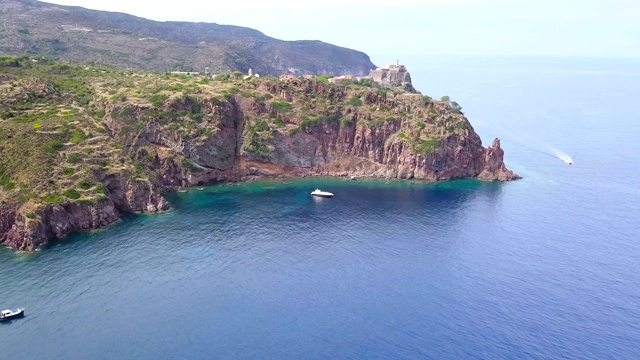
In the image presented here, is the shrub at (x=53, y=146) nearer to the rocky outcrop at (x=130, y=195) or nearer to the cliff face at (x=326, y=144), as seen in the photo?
the rocky outcrop at (x=130, y=195)

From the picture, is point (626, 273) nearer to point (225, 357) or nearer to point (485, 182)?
point (485, 182)

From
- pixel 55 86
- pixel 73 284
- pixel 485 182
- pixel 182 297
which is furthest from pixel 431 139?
pixel 55 86

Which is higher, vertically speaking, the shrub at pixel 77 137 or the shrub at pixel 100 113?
the shrub at pixel 100 113

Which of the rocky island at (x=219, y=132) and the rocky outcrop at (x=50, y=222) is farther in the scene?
the rocky island at (x=219, y=132)

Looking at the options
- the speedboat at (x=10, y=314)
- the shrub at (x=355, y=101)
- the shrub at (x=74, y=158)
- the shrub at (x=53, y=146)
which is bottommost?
the speedboat at (x=10, y=314)

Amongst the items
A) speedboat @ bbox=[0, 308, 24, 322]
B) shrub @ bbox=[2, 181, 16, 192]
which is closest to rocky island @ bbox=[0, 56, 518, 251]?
shrub @ bbox=[2, 181, 16, 192]

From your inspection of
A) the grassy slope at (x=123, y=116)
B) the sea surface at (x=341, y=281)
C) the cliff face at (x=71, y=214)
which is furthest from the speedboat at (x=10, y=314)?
the grassy slope at (x=123, y=116)
